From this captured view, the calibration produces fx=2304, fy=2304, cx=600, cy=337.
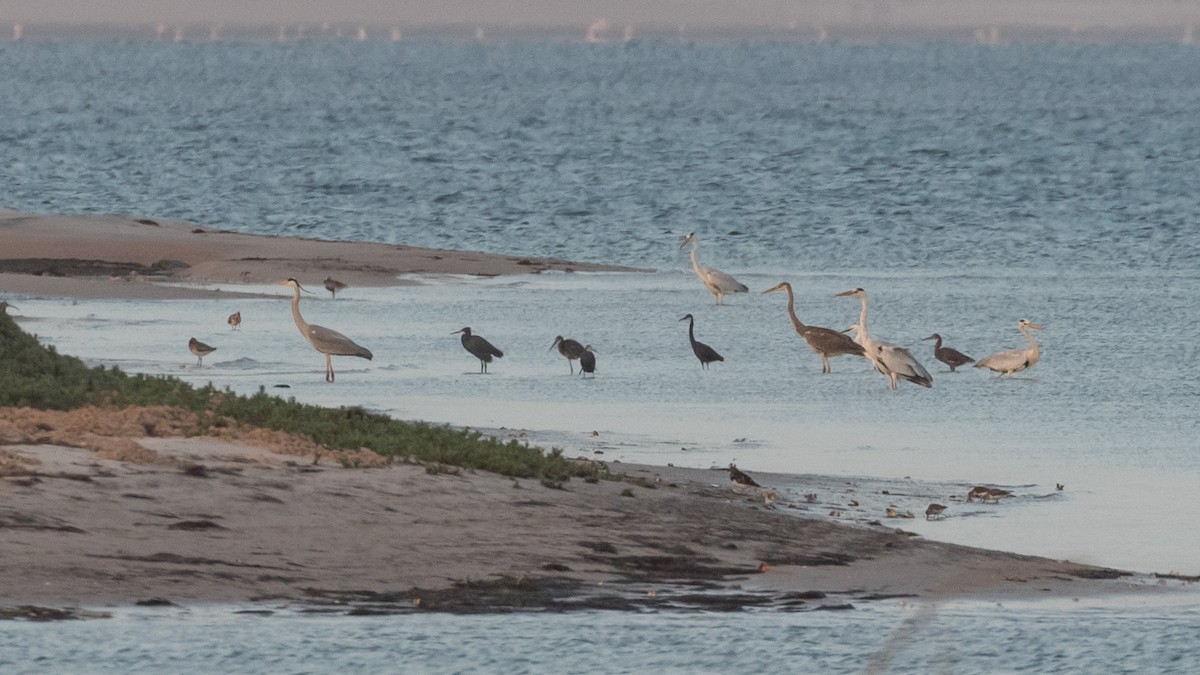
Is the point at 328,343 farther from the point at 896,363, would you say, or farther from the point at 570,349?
the point at 896,363

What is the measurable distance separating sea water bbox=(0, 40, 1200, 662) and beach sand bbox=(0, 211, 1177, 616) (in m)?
1.04

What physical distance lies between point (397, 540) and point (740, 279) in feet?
66.3

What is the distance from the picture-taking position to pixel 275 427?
1323 cm

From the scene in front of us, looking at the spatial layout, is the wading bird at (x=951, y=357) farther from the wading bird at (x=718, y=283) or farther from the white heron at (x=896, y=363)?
the wading bird at (x=718, y=283)

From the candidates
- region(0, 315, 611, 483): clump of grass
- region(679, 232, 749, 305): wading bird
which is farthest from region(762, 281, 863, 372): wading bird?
region(0, 315, 611, 483): clump of grass

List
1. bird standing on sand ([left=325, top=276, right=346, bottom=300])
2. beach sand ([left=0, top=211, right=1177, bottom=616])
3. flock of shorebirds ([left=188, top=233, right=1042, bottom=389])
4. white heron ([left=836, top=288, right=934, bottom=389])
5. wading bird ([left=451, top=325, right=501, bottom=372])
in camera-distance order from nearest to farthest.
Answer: beach sand ([left=0, top=211, right=1177, bottom=616])
flock of shorebirds ([left=188, top=233, right=1042, bottom=389])
white heron ([left=836, top=288, right=934, bottom=389])
wading bird ([left=451, top=325, right=501, bottom=372])
bird standing on sand ([left=325, top=276, right=346, bottom=300])

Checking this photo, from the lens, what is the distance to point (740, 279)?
31.2m

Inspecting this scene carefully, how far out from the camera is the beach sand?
1044 centimetres

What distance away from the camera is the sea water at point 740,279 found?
16109mm

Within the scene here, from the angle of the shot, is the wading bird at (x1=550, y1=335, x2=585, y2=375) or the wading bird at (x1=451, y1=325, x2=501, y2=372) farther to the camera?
the wading bird at (x1=451, y1=325, x2=501, y2=372)

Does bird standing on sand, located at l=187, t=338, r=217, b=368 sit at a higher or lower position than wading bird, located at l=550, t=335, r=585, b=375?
lower

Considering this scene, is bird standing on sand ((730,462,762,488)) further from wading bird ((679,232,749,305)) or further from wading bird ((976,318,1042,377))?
wading bird ((679,232,749,305))

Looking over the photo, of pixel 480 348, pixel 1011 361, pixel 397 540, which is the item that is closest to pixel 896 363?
pixel 1011 361

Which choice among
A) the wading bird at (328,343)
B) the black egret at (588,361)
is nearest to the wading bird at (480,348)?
the black egret at (588,361)
